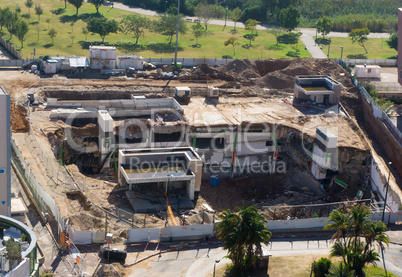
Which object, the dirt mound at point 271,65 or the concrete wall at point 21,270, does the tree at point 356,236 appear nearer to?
the concrete wall at point 21,270

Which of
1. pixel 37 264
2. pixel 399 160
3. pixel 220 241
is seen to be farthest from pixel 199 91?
pixel 37 264

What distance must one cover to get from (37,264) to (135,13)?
103 meters

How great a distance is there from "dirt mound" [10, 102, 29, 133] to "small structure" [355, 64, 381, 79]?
49586 mm

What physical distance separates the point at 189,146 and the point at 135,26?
4996 cm

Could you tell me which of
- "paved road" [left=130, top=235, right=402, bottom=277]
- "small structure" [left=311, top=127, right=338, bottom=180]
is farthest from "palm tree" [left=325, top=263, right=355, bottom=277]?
"small structure" [left=311, top=127, right=338, bottom=180]

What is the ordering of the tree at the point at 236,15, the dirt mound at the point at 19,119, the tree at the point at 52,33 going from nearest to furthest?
1. the dirt mound at the point at 19,119
2. the tree at the point at 52,33
3. the tree at the point at 236,15

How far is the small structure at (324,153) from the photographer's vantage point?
76750 mm

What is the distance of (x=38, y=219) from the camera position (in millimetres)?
59438

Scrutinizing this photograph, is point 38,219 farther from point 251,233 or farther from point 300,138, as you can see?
point 300,138

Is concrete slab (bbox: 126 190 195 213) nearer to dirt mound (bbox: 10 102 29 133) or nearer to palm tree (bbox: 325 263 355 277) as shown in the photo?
dirt mound (bbox: 10 102 29 133)

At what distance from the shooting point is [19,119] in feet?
266

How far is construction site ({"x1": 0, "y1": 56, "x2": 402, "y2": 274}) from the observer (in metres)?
68.1

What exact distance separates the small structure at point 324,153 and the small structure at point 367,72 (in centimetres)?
2663

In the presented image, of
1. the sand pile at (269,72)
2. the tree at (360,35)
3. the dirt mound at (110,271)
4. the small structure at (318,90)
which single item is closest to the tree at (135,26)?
the sand pile at (269,72)
